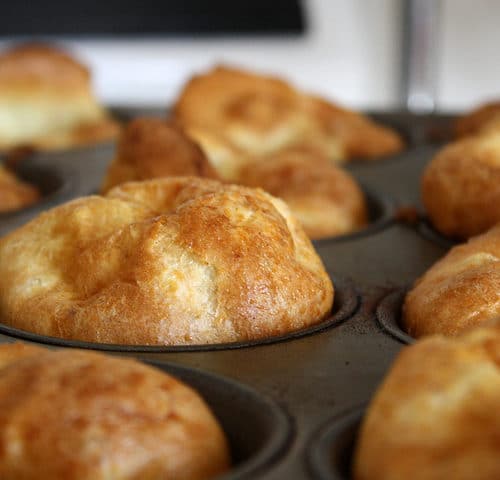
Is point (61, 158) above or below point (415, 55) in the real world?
above

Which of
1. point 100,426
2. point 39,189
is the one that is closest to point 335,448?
point 100,426

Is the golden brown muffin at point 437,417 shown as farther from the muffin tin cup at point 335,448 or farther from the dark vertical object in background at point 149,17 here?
the dark vertical object in background at point 149,17

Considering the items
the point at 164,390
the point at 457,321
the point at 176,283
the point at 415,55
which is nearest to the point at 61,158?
the point at 176,283

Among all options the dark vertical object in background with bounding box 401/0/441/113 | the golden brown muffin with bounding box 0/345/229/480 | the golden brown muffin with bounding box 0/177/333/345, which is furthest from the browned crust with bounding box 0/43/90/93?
the golden brown muffin with bounding box 0/345/229/480

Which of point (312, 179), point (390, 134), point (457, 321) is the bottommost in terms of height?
point (390, 134)

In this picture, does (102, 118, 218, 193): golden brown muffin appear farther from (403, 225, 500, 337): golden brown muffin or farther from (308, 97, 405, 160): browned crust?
(308, 97, 405, 160): browned crust

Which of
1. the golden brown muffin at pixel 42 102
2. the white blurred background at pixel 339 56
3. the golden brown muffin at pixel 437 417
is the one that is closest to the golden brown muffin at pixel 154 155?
the golden brown muffin at pixel 437 417

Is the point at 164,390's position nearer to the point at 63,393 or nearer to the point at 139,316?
the point at 63,393

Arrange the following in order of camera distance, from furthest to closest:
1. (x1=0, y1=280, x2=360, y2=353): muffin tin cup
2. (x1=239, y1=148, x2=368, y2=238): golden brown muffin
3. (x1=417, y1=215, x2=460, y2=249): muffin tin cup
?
(x1=239, y1=148, x2=368, y2=238): golden brown muffin → (x1=417, y1=215, x2=460, y2=249): muffin tin cup → (x1=0, y1=280, x2=360, y2=353): muffin tin cup
